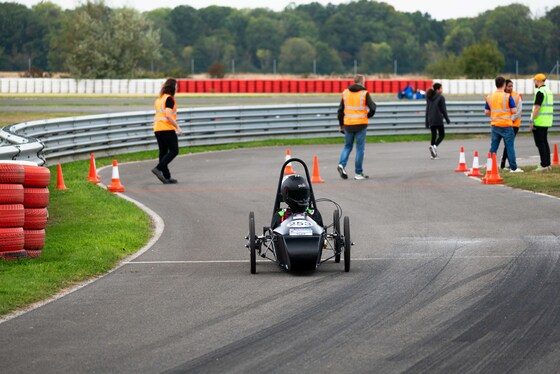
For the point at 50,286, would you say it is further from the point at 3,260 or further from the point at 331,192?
the point at 331,192

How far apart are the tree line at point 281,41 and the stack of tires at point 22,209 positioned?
65588 millimetres

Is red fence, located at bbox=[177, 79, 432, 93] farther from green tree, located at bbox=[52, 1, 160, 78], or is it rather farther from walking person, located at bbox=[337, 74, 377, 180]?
walking person, located at bbox=[337, 74, 377, 180]

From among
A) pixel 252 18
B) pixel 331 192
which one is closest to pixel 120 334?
pixel 331 192

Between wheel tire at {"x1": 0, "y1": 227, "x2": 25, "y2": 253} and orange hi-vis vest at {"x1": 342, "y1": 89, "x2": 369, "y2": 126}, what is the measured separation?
10606mm

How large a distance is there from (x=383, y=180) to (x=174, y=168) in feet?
17.1

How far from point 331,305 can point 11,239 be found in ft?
13.3

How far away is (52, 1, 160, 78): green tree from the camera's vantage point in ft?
253

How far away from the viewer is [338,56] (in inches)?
5640

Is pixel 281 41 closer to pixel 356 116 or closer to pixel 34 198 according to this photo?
pixel 356 116

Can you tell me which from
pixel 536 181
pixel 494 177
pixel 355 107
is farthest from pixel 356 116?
pixel 536 181

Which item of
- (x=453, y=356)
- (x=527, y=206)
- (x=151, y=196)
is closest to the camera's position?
(x=453, y=356)

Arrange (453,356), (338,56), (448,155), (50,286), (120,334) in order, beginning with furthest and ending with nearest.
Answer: (338,56) < (448,155) < (50,286) < (120,334) < (453,356)

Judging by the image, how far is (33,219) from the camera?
12547mm

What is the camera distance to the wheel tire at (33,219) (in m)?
12.5
